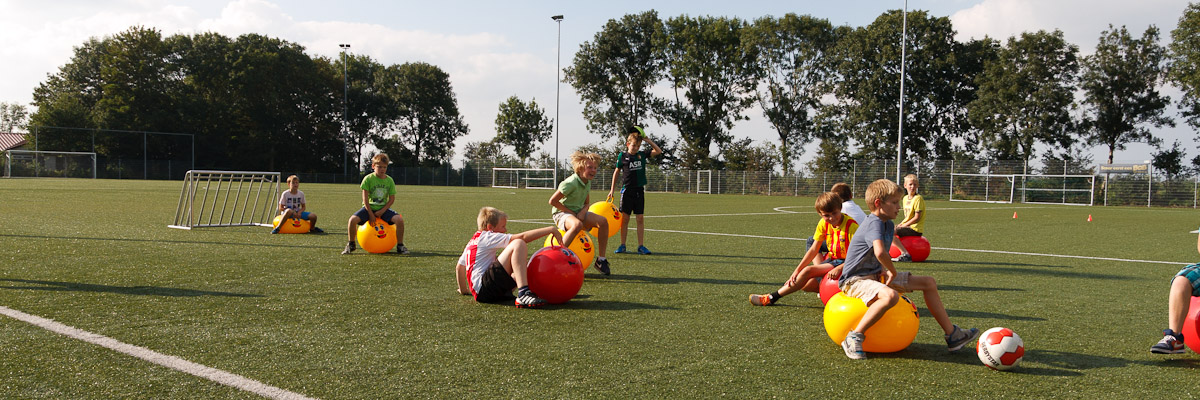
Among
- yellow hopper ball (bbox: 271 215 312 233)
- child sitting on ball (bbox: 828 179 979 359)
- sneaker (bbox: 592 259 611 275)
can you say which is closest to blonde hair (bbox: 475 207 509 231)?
sneaker (bbox: 592 259 611 275)

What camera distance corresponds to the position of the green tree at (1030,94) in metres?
49.2

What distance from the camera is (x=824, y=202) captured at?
21.6ft

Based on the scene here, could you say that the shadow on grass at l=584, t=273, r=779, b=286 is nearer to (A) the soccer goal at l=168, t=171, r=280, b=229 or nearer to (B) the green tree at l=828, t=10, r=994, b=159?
(A) the soccer goal at l=168, t=171, r=280, b=229

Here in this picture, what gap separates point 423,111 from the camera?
274ft

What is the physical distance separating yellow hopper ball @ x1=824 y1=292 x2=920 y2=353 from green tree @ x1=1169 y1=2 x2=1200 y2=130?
51.7 metres

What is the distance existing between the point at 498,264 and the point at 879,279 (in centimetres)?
301

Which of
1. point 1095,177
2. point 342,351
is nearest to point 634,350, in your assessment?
point 342,351

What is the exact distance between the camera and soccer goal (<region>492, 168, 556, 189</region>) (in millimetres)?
62428

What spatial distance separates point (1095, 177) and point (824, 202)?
41.4 metres

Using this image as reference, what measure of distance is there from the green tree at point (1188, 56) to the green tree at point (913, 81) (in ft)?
33.7

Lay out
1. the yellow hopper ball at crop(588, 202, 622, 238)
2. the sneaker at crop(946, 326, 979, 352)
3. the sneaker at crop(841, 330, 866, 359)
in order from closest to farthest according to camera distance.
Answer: the sneaker at crop(841, 330, 866, 359), the sneaker at crop(946, 326, 979, 352), the yellow hopper ball at crop(588, 202, 622, 238)

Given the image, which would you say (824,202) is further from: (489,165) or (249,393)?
(489,165)

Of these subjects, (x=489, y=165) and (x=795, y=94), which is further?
(x=489, y=165)

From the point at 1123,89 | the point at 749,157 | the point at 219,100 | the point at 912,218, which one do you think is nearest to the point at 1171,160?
the point at 1123,89
